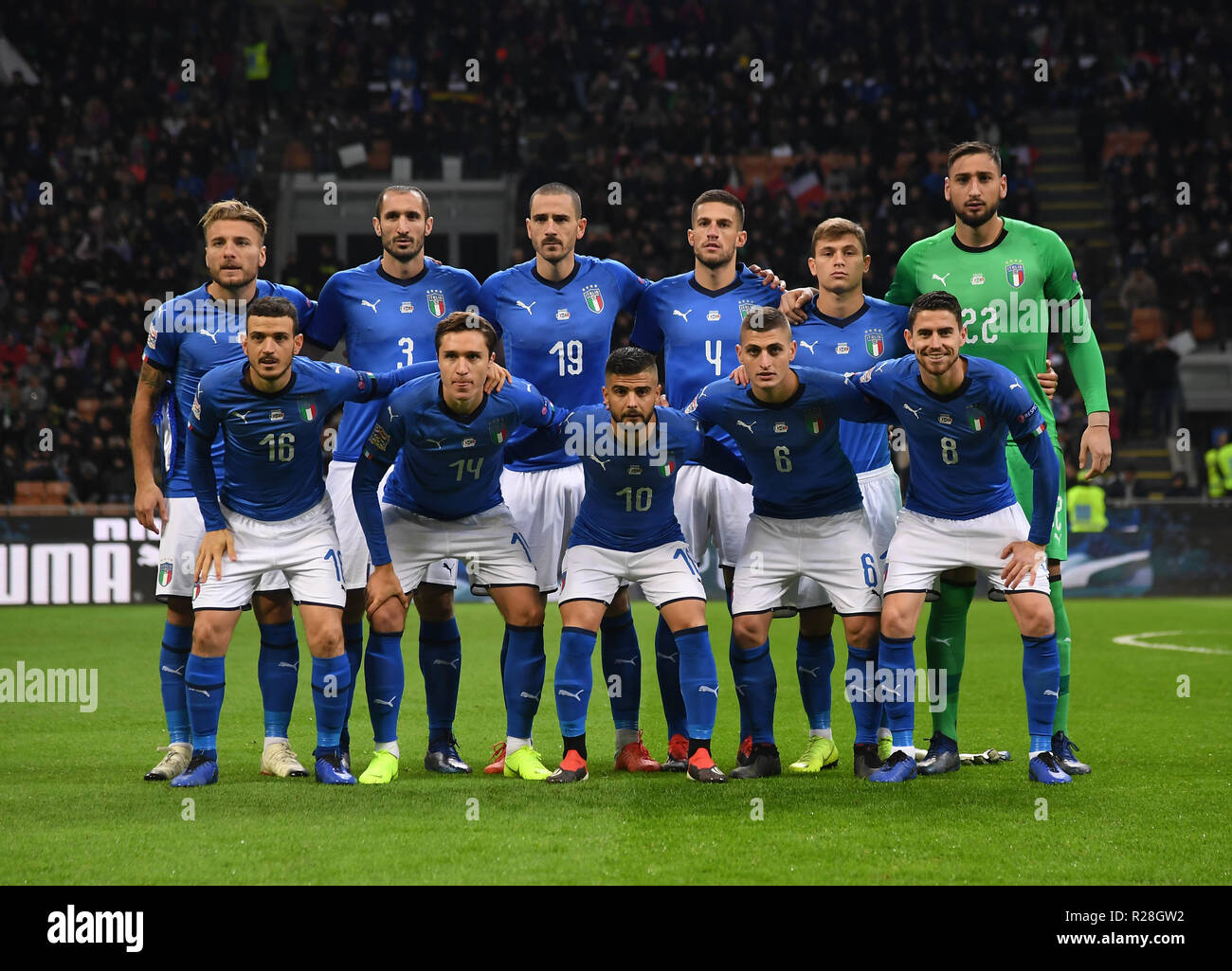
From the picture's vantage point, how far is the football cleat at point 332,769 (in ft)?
19.3

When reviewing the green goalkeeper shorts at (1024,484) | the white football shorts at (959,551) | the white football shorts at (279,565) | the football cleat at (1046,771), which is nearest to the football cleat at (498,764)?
the white football shorts at (279,565)

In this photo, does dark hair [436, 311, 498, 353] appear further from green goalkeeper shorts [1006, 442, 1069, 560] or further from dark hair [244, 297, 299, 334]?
green goalkeeper shorts [1006, 442, 1069, 560]

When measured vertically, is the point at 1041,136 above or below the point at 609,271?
above

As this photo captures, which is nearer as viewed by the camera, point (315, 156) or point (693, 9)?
point (315, 156)

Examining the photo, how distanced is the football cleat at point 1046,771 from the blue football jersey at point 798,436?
51.2 inches

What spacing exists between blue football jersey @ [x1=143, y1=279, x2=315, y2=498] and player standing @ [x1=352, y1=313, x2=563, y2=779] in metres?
0.79

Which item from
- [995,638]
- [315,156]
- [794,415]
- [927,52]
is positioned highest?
[927,52]

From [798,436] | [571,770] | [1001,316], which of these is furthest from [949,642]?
[571,770]

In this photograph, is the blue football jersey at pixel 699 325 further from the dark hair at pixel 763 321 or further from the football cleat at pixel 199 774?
the football cleat at pixel 199 774
